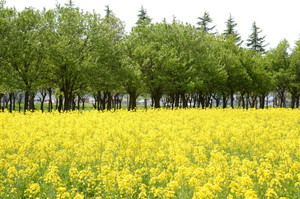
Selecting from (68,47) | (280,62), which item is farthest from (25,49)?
(280,62)

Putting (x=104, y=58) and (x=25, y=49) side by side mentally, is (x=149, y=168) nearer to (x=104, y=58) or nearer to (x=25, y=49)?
(x=25, y=49)

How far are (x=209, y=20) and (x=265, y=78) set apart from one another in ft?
71.4

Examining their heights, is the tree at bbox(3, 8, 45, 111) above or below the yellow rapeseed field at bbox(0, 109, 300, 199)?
above

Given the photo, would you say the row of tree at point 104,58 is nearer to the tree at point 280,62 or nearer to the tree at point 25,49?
the tree at point 25,49

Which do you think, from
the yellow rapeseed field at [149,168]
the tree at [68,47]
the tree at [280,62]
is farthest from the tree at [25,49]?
the tree at [280,62]

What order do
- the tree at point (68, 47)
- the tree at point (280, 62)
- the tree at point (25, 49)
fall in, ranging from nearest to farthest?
the tree at point (25, 49) < the tree at point (68, 47) < the tree at point (280, 62)

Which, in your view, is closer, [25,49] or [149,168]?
[149,168]

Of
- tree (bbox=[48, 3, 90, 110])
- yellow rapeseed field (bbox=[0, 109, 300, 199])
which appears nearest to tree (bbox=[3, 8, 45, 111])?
tree (bbox=[48, 3, 90, 110])

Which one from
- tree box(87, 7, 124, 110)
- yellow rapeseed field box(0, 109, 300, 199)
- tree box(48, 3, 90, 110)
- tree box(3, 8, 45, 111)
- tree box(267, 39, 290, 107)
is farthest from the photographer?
tree box(267, 39, 290, 107)

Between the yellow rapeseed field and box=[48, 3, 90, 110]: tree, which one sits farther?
box=[48, 3, 90, 110]: tree

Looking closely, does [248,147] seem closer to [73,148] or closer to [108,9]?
[73,148]

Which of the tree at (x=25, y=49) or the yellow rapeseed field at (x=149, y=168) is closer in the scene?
the yellow rapeseed field at (x=149, y=168)

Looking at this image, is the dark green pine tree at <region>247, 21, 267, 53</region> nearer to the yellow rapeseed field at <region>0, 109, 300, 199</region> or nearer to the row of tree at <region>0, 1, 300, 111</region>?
the row of tree at <region>0, 1, 300, 111</region>

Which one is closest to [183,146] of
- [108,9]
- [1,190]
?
[1,190]
